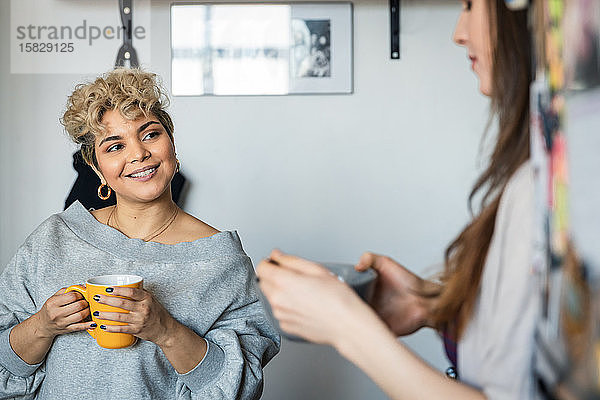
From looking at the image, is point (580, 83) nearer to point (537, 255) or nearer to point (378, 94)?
point (537, 255)

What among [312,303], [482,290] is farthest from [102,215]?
[482,290]

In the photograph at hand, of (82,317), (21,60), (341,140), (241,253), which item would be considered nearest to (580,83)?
(82,317)

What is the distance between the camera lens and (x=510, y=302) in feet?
1.93

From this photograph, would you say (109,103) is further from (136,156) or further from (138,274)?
(138,274)

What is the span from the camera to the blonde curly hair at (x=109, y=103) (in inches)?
58.0

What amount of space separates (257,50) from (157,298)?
1.06 m

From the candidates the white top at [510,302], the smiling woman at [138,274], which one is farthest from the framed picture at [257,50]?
the white top at [510,302]

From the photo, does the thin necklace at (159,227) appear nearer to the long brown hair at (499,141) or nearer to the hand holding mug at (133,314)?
the hand holding mug at (133,314)

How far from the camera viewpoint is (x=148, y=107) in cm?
148

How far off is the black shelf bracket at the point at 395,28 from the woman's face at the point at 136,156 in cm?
96

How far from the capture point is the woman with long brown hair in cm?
59

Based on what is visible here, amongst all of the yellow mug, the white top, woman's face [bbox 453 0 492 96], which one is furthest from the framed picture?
the white top

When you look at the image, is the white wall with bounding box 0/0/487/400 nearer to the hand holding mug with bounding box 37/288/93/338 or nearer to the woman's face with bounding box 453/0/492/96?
the hand holding mug with bounding box 37/288/93/338

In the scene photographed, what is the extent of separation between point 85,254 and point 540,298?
1182mm
